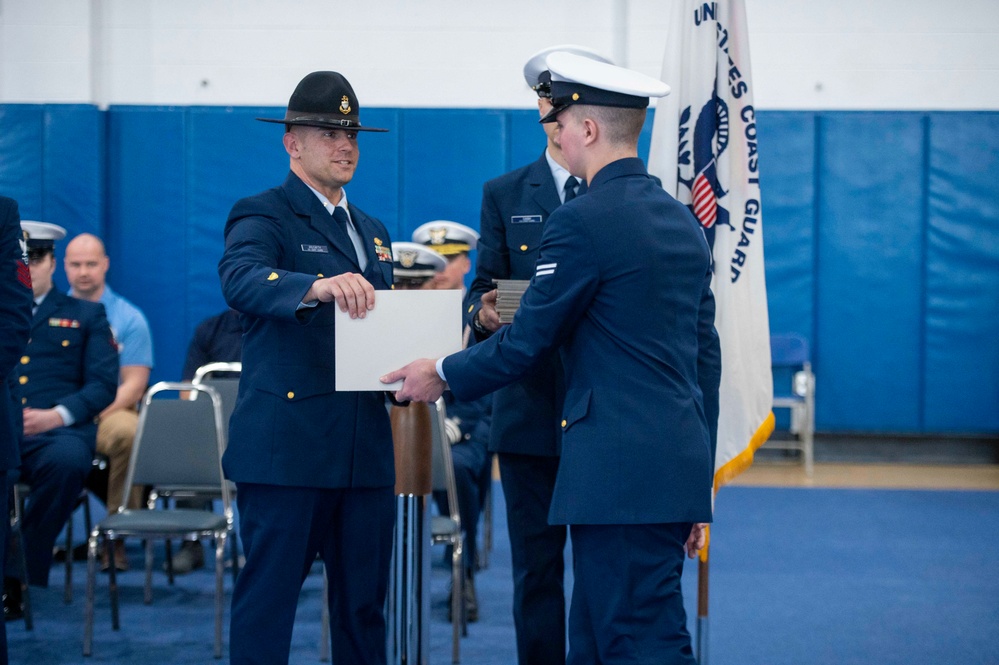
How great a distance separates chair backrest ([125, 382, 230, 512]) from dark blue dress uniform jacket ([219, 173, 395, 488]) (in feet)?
6.53

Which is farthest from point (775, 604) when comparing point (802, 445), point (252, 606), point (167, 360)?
point (167, 360)

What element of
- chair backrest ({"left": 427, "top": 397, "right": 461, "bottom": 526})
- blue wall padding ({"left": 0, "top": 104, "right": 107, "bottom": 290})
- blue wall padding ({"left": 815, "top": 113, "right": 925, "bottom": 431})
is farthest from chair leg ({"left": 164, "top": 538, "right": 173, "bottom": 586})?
blue wall padding ({"left": 815, "top": 113, "right": 925, "bottom": 431})

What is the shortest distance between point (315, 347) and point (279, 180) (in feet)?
20.9

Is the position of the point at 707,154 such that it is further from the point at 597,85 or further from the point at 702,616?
the point at 702,616

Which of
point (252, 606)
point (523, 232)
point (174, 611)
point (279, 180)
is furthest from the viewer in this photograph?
point (279, 180)

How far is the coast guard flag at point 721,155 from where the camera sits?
3.42 m

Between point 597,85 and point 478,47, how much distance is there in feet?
23.8

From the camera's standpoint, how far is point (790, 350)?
866 cm

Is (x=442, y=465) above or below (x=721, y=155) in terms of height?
below

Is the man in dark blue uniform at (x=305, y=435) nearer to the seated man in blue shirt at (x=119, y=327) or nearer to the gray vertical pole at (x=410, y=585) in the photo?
the gray vertical pole at (x=410, y=585)

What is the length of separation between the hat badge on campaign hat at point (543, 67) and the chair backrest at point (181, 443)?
2.16 meters

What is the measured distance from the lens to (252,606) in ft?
8.50

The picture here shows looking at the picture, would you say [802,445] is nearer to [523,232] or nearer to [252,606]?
[523,232]

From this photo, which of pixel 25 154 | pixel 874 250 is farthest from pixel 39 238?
pixel 874 250
